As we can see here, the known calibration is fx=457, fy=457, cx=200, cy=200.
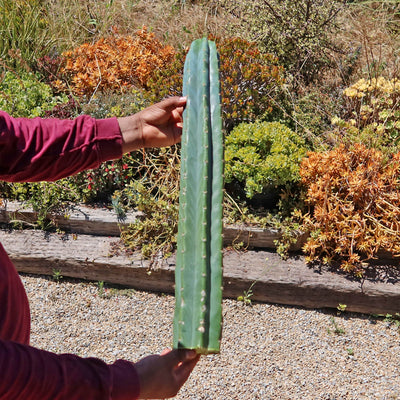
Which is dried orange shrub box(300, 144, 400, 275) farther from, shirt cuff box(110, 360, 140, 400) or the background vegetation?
shirt cuff box(110, 360, 140, 400)

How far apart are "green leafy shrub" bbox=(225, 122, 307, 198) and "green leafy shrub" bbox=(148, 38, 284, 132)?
10.7 inches

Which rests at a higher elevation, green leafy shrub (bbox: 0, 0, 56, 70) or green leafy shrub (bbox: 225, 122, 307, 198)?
green leafy shrub (bbox: 0, 0, 56, 70)

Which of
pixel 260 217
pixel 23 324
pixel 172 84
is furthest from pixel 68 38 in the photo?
pixel 23 324

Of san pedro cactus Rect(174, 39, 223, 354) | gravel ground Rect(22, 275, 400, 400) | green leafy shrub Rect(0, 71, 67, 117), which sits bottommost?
gravel ground Rect(22, 275, 400, 400)

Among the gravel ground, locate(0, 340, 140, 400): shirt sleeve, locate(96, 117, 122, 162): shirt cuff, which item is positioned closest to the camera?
locate(0, 340, 140, 400): shirt sleeve

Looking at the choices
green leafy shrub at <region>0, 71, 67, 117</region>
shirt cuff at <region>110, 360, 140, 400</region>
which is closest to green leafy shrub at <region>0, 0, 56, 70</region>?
green leafy shrub at <region>0, 71, 67, 117</region>

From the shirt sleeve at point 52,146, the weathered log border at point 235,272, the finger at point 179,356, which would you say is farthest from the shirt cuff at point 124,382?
the weathered log border at point 235,272

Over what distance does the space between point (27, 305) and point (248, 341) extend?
184 centimetres

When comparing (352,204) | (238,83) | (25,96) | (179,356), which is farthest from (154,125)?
(25,96)

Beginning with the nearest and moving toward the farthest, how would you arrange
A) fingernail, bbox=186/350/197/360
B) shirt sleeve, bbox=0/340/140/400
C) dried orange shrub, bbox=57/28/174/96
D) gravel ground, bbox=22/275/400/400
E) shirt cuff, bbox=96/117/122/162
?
1. shirt sleeve, bbox=0/340/140/400
2. fingernail, bbox=186/350/197/360
3. shirt cuff, bbox=96/117/122/162
4. gravel ground, bbox=22/275/400/400
5. dried orange shrub, bbox=57/28/174/96

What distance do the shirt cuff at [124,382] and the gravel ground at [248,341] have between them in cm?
174

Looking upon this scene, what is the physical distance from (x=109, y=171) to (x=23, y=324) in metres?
2.12

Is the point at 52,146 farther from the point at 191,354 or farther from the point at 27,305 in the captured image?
the point at 191,354

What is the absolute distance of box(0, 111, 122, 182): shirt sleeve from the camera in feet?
5.71
